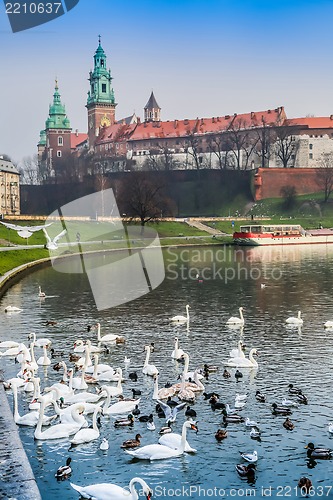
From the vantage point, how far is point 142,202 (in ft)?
316

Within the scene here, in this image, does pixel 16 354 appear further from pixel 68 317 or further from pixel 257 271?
pixel 257 271

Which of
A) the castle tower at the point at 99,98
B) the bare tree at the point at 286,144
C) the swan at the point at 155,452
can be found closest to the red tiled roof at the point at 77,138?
the castle tower at the point at 99,98

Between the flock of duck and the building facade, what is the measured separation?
8191 centimetres

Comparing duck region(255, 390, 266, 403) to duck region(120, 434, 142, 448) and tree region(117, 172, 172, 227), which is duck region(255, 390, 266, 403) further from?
tree region(117, 172, 172, 227)

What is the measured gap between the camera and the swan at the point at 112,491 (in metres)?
15.6

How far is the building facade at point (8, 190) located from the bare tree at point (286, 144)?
49.0 meters

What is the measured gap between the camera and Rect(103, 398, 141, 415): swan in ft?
69.7

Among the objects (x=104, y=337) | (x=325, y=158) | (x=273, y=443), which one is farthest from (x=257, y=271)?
(x=325, y=158)

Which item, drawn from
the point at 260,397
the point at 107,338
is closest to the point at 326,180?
the point at 107,338

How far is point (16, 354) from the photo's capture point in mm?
28328

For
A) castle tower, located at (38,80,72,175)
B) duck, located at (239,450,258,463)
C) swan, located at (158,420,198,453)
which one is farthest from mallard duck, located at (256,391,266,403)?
castle tower, located at (38,80,72,175)

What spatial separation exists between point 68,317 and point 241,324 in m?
8.44

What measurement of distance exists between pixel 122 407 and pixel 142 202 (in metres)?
75.8

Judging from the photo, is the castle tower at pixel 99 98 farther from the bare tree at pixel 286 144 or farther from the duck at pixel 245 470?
the duck at pixel 245 470
